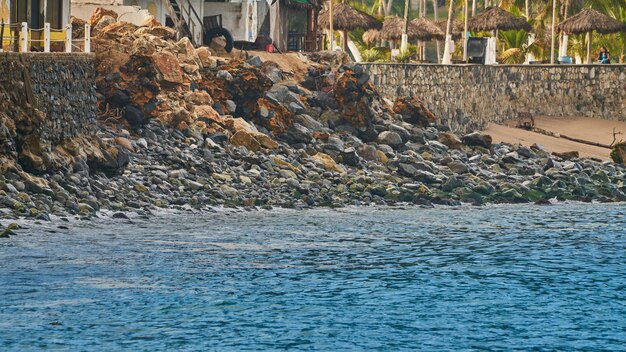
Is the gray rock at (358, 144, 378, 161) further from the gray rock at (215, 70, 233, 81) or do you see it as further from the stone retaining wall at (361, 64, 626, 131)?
the stone retaining wall at (361, 64, 626, 131)

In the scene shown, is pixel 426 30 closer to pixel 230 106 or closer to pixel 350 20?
pixel 350 20

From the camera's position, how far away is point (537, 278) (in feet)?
94.5

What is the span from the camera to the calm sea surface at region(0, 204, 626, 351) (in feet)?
74.5

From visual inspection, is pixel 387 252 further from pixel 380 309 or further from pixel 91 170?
pixel 91 170

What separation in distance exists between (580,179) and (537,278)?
1958cm

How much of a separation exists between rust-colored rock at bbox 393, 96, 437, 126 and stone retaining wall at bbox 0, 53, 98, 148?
1609cm

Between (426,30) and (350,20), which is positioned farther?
(426,30)

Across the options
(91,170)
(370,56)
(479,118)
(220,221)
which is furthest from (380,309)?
(370,56)

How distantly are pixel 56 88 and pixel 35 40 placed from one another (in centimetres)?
231

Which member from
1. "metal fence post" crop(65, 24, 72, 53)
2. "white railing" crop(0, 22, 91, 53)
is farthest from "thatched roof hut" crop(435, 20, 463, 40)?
"metal fence post" crop(65, 24, 72, 53)

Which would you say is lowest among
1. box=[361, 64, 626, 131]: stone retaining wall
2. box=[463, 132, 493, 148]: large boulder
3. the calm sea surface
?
the calm sea surface

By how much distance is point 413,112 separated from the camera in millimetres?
54375

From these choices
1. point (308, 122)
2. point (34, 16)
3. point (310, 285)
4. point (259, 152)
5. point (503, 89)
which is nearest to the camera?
point (310, 285)

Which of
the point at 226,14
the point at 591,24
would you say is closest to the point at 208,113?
the point at 226,14
